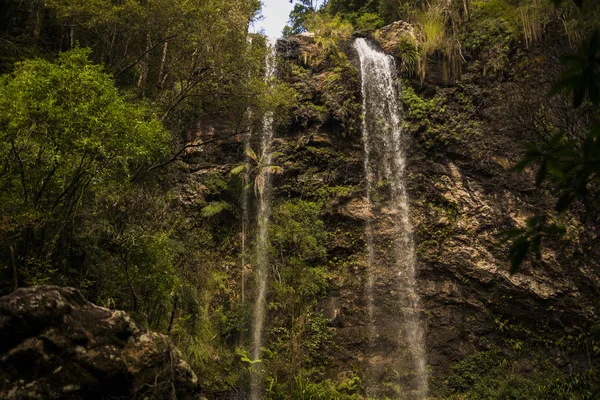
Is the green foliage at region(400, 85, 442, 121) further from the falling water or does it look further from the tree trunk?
the tree trunk

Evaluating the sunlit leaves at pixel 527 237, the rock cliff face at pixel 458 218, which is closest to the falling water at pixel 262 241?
the rock cliff face at pixel 458 218

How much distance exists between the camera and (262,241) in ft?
45.4

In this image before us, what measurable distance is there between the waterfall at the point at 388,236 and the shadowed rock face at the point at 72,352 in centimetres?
710

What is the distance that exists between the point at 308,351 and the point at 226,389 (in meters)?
2.42

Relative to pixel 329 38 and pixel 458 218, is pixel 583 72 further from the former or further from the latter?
pixel 329 38

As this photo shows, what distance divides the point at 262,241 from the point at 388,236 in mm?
3713

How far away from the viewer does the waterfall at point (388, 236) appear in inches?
473

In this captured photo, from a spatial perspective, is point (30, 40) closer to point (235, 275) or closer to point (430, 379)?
point (235, 275)

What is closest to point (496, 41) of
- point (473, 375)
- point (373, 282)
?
point (373, 282)

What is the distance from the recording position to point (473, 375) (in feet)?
37.2

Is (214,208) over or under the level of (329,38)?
under

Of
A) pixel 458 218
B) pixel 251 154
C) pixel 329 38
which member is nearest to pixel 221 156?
pixel 251 154

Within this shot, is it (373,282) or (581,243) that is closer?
(581,243)

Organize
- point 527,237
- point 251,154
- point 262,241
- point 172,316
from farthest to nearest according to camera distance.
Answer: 1. point 251,154
2. point 262,241
3. point 172,316
4. point 527,237
